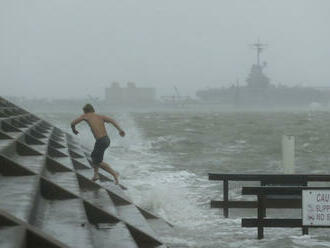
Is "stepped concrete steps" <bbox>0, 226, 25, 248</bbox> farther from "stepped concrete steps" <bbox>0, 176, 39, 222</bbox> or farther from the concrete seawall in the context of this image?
"stepped concrete steps" <bbox>0, 176, 39, 222</bbox>

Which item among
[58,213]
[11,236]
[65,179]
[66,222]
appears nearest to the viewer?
[11,236]

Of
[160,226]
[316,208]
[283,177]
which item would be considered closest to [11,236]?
[316,208]

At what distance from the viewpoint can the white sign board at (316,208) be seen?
8.06m

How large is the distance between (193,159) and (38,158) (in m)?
18.7

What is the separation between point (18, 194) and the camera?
5672 mm

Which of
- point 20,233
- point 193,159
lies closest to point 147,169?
point 193,159

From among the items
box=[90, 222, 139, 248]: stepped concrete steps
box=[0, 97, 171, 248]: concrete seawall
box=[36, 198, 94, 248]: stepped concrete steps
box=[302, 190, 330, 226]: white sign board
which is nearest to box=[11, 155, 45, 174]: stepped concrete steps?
box=[0, 97, 171, 248]: concrete seawall

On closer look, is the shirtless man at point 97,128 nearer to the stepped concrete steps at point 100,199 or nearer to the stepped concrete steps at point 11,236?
the stepped concrete steps at point 100,199

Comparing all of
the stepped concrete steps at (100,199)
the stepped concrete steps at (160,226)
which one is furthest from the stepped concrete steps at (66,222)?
the stepped concrete steps at (160,226)

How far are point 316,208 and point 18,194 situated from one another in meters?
4.31

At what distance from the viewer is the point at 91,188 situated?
8.77 metres

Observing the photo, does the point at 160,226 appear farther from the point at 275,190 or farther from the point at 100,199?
the point at 275,190

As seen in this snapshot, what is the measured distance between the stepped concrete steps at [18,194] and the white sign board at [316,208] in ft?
12.2

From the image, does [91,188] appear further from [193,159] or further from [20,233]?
[193,159]
